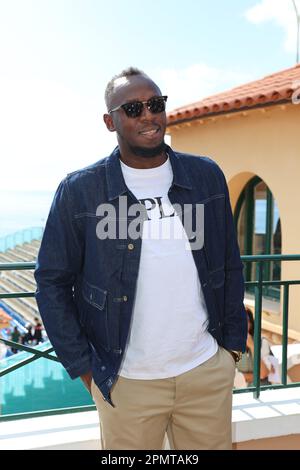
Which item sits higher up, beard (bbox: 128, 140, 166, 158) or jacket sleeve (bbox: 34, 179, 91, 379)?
beard (bbox: 128, 140, 166, 158)

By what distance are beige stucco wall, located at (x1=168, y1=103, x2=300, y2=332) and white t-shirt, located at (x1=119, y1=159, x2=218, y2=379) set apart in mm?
6232

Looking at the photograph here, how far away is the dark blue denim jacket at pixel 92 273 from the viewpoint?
1.89 metres

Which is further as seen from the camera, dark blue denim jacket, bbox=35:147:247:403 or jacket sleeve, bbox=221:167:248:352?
jacket sleeve, bbox=221:167:248:352

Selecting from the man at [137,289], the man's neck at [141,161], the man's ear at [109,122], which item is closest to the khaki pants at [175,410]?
the man at [137,289]

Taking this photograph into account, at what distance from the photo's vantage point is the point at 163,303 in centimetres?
185

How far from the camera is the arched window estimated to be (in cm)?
911

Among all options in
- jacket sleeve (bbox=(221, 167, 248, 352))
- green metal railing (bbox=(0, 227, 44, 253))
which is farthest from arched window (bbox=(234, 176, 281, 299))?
green metal railing (bbox=(0, 227, 44, 253))

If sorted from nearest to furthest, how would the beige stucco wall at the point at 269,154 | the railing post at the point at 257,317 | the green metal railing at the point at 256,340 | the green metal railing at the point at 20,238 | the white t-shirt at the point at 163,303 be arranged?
the white t-shirt at the point at 163,303, the green metal railing at the point at 256,340, the railing post at the point at 257,317, the beige stucco wall at the point at 269,154, the green metal railing at the point at 20,238

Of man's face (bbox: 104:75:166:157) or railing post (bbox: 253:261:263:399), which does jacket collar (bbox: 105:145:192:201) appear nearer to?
man's face (bbox: 104:75:166:157)

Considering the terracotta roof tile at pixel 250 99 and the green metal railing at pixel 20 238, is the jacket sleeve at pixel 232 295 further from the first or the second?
the green metal railing at pixel 20 238

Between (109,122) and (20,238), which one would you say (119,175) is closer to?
(109,122)

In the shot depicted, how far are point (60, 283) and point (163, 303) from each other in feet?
1.36

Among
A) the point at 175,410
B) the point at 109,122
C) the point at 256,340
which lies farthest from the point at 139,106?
the point at 256,340

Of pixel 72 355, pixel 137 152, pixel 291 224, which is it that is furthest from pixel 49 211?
pixel 291 224
